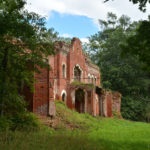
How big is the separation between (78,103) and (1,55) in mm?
24354

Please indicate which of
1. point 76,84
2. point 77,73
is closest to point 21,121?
point 76,84

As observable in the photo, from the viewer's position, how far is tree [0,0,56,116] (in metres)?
21.6

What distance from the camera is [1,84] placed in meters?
22.7

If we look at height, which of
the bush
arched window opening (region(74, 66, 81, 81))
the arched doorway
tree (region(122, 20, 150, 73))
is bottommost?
the bush

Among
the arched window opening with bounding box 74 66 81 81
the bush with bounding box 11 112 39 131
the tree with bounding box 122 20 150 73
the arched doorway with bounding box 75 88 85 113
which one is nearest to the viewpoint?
the tree with bounding box 122 20 150 73

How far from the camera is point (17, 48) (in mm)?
22688

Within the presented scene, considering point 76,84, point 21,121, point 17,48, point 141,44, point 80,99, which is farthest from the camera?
point 80,99

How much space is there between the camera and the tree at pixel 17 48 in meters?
21.6

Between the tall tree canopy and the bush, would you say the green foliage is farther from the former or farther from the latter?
the tall tree canopy

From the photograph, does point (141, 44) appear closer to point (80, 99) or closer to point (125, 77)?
point (80, 99)

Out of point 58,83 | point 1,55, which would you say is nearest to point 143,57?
point 1,55

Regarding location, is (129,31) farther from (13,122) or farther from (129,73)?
(13,122)

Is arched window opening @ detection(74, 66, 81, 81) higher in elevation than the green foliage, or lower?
higher

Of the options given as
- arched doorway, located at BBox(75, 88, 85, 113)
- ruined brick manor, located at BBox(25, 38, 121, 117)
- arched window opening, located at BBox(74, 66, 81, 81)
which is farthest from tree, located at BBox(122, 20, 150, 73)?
arched window opening, located at BBox(74, 66, 81, 81)
